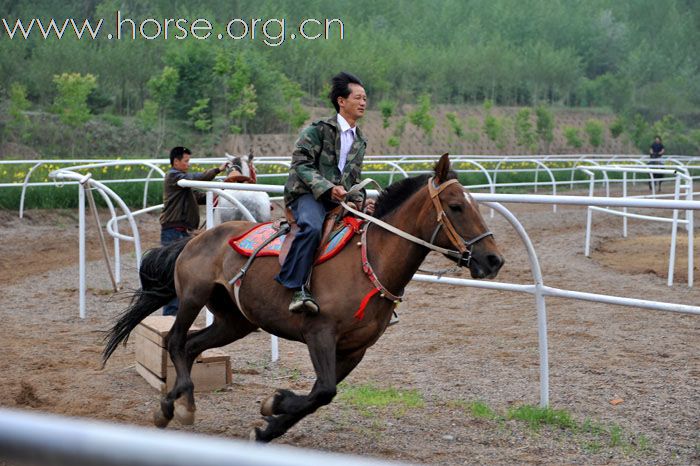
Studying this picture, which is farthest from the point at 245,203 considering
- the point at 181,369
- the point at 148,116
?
the point at 148,116

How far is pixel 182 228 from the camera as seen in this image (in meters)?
8.27

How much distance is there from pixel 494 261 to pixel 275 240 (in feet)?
4.12

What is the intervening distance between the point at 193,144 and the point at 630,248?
22282mm

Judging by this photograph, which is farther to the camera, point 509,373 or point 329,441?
point 509,373

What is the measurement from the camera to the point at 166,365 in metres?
5.97

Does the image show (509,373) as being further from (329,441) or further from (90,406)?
(90,406)

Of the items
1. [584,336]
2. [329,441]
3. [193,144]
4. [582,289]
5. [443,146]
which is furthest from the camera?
[443,146]

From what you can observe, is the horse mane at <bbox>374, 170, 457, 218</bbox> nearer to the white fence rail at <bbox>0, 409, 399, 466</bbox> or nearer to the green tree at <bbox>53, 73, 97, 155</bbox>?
the white fence rail at <bbox>0, 409, 399, 466</bbox>

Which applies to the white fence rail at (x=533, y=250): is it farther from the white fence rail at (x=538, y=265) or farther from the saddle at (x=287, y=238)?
the saddle at (x=287, y=238)

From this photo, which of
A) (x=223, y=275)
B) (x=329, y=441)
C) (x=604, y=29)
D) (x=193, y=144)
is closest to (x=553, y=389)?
(x=329, y=441)

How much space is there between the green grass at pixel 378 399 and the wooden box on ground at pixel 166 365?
810 mm

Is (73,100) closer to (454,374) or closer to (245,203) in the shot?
(245,203)

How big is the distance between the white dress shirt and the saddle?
29 cm

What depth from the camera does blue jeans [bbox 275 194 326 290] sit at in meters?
4.60
